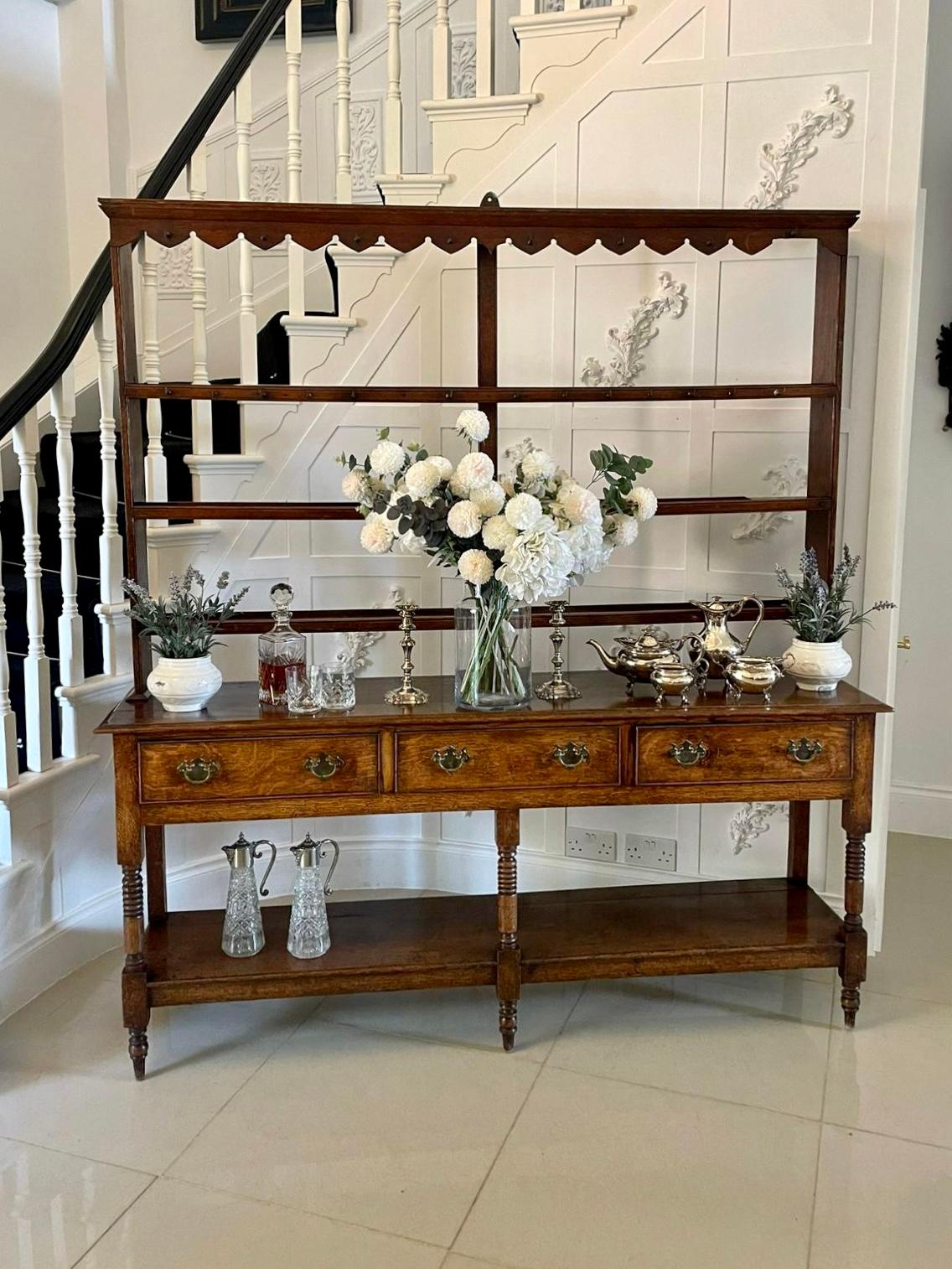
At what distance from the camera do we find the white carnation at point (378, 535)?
2.38 meters

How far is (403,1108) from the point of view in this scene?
2.32 metres

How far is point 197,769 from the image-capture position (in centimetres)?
238

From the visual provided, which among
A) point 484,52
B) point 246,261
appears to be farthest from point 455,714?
point 484,52

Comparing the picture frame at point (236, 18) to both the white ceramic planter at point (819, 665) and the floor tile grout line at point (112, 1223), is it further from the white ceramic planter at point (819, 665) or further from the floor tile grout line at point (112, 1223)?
the floor tile grout line at point (112, 1223)

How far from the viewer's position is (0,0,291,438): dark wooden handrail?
2.67 m

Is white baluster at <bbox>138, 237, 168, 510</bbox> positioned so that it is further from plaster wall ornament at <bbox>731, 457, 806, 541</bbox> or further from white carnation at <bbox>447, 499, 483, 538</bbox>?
Answer: plaster wall ornament at <bbox>731, 457, 806, 541</bbox>

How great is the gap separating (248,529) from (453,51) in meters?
2.52

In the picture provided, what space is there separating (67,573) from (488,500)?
1.23m

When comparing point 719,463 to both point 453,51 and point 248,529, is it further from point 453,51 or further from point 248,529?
point 453,51

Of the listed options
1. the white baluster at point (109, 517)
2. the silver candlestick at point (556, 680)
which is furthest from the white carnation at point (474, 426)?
the white baluster at point (109, 517)

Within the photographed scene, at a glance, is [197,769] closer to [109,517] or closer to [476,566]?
[476,566]

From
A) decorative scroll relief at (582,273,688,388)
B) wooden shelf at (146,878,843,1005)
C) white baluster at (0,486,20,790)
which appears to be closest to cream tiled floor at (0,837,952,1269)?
wooden shelf at (146,878,843,1005)

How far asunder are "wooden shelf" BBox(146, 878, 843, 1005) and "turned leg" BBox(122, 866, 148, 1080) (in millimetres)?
38

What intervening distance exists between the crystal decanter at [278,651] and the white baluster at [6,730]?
681 mm
